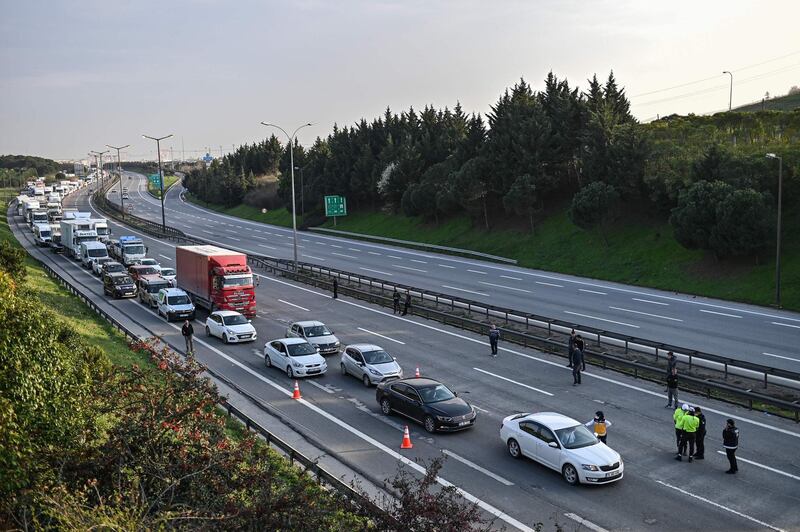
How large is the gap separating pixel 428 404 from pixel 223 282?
1881 centimetres

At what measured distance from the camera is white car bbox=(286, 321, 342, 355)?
94.1 ft

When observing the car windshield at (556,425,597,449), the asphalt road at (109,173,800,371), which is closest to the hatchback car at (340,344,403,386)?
the car windshield at (556,425,597,449)

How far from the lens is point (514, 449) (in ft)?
58.2

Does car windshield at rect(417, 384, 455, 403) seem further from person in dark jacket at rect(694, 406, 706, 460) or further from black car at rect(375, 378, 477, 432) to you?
A: person in dark jacket at rect(694, 406, 706, 460)

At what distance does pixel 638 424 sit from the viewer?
65.9 feet

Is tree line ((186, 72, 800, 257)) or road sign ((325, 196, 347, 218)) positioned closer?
tree line ((186, 72, 800, 257))

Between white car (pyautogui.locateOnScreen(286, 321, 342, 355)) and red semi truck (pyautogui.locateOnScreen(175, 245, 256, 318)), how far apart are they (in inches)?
272

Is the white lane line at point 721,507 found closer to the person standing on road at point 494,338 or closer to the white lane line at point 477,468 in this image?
the white lane line at point 477,468

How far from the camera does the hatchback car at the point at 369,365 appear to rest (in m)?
24.0

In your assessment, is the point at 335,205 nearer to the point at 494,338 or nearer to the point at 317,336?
the point at 317,336

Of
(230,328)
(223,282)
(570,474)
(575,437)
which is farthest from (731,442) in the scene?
(223,282)

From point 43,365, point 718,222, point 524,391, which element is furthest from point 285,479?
point 718,222

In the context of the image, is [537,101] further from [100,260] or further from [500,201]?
[100,260]

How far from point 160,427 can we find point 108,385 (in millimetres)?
3330
